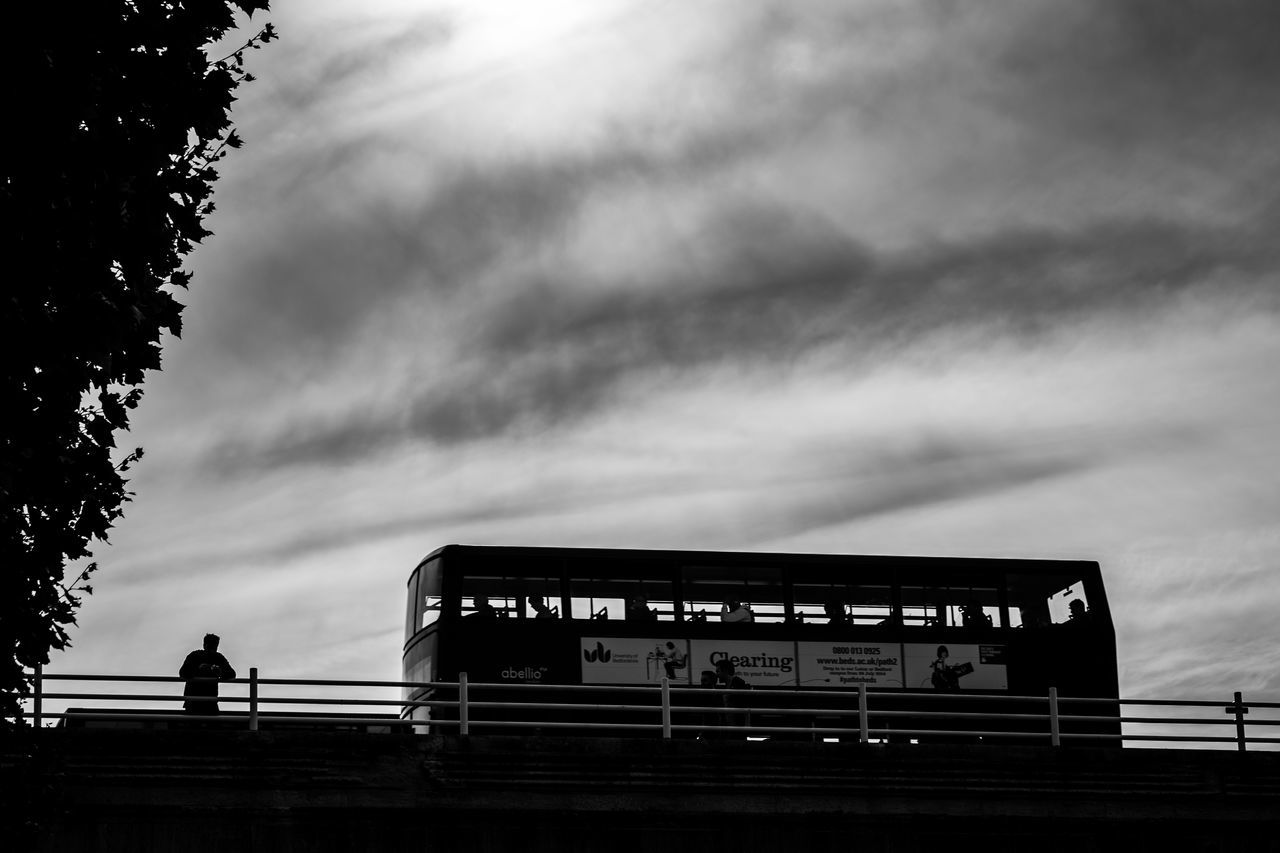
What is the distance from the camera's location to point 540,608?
26422 mm

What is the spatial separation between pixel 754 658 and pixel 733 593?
3.71 feet

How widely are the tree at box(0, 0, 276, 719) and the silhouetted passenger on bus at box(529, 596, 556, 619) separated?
11.3 m

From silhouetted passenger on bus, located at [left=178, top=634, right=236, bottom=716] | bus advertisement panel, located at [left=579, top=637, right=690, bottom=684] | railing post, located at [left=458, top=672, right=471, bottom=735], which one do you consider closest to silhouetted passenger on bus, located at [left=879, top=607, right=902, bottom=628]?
bus advertisement panel, located at [left=579, top=637, right=690, bottom=684]

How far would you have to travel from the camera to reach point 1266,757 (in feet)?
73.0

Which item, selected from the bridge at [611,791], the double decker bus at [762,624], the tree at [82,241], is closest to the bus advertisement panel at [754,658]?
the double decker bus at [762,624]

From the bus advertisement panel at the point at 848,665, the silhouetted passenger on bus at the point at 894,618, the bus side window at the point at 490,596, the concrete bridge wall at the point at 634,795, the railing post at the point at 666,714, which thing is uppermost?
the bus side window at the point at 490,596

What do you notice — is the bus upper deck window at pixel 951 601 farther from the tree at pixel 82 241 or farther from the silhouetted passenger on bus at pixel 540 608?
the tree at pixel 82 241

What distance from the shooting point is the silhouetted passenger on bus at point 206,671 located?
20.4 m

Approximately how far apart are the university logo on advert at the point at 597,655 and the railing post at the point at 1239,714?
907 centimetres

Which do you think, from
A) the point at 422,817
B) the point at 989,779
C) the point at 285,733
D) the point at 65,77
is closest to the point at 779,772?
the point at 989,779

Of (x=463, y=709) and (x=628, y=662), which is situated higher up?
(x=628, y=662)

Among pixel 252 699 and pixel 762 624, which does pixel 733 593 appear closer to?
pixel 762 624

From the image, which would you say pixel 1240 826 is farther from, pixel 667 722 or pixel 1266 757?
pixel 667 722

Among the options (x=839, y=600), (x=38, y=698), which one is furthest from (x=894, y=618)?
(x=38, y=698)
